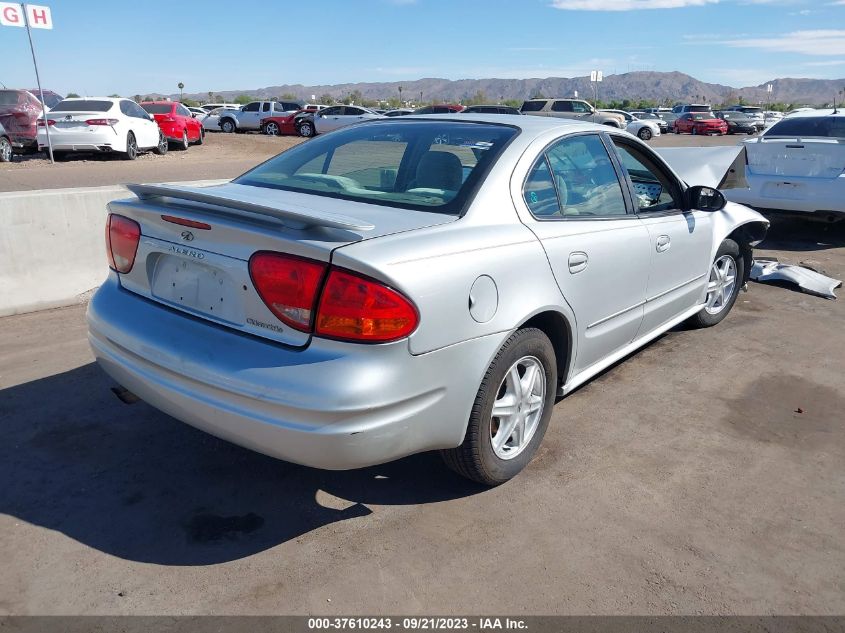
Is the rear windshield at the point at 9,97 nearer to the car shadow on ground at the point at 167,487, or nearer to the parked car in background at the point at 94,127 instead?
the parked car in background at the point at 94,127

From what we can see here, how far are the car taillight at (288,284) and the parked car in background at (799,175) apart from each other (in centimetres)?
690

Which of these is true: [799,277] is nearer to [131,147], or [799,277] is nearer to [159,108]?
[131,147]

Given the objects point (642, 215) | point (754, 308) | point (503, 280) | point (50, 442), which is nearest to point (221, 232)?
point (503, 280)

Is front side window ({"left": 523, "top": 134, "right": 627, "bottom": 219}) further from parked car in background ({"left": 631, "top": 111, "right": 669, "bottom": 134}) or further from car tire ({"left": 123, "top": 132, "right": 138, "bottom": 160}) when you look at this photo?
parked car in background ({"left": 631, "top": 111, "right": 669, "bottom": 134})

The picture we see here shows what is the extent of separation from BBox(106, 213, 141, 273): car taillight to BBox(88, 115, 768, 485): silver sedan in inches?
0.4

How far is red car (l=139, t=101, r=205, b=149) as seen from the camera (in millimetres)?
20703

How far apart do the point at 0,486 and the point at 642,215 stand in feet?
11.5

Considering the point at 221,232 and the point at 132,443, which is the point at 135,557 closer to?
the point at 132,443

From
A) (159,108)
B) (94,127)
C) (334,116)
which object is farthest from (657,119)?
(94,127)

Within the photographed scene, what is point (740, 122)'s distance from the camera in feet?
147

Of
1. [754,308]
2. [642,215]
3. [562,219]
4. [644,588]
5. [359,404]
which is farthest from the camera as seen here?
[754,308]

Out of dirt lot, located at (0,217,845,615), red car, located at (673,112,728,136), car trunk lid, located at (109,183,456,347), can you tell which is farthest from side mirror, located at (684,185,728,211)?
red car, located at (673,112,728,136)

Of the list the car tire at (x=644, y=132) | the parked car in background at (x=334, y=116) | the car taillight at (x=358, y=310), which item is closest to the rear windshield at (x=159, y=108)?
the parked car in background at (x=334, y=116)

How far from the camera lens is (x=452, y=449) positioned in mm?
3031
